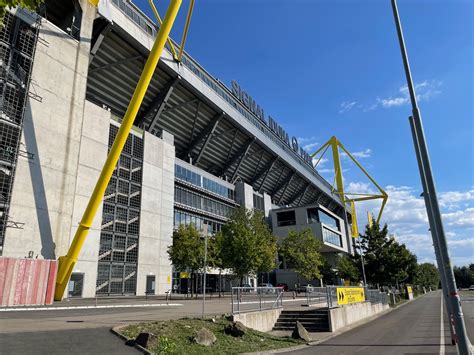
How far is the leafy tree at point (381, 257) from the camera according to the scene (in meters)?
39.4

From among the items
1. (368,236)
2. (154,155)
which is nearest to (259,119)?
(154,155)

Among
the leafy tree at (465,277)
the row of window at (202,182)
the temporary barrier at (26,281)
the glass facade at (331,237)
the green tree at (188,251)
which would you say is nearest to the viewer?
the temporary barrier at (26,281)

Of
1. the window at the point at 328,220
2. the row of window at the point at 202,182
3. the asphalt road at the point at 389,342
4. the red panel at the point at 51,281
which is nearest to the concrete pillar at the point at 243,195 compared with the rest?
the row of window at the point at 202,182

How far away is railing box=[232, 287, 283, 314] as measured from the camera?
13664mm

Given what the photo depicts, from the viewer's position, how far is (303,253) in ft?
158

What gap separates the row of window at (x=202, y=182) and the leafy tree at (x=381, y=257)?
24.4 meters

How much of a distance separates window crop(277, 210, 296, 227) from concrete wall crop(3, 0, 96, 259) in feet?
166

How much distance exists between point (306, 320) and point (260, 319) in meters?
2.87

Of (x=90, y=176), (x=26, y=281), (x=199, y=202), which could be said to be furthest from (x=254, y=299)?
(x=199, y=202)

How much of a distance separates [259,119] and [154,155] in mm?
27432

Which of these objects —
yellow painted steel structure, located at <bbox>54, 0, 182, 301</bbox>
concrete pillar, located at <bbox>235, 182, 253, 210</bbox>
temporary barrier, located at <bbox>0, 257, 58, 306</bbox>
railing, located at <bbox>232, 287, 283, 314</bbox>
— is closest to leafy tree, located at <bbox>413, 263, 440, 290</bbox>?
concrete pillar, located at <bbox>235, 182, 253, 210</bbox>

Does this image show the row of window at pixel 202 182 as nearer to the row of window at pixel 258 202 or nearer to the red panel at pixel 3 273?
the row of window at pixel 258 202

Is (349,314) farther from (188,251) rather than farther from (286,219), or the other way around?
(286,219)

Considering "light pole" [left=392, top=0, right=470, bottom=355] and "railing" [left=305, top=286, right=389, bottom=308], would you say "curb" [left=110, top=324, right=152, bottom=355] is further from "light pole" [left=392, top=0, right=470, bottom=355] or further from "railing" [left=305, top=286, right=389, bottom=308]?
"railing" [left=305, top=286, right=389, bottom=308]
